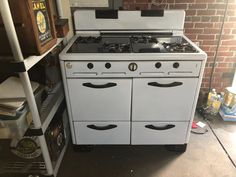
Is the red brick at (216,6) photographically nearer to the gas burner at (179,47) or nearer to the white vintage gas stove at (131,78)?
the white vintage gas stove at (131,78)

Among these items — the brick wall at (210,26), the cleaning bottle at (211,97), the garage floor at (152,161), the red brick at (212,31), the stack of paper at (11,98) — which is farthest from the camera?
the cleaning bottle at (211,97)

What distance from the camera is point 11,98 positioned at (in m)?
1.10

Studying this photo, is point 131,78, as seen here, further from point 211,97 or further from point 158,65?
point 211,97

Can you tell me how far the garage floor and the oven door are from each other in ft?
1.25

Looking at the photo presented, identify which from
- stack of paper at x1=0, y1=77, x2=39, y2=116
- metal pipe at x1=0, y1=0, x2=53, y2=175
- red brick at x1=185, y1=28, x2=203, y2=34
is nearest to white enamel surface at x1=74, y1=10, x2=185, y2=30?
red brick at x1=185, y1=28, x2=203, y2=34

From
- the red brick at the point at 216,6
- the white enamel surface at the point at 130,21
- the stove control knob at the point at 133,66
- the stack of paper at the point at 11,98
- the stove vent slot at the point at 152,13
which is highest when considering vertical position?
the red brick at the point at 216,6

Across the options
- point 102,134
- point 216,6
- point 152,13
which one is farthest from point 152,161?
point 216,6

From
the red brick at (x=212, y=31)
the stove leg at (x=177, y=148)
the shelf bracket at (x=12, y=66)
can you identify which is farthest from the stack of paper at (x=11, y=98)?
the red brick at (x=212, y=31)

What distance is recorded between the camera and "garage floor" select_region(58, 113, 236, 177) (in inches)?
60.7

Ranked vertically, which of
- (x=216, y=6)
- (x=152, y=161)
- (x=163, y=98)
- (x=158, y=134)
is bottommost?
(x=152, y=161)

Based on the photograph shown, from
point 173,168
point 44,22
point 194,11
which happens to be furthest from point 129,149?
point 194,11

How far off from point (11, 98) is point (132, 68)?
74 centimetres

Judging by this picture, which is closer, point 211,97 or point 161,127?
point 161,127

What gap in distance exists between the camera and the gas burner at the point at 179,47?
137 cm
